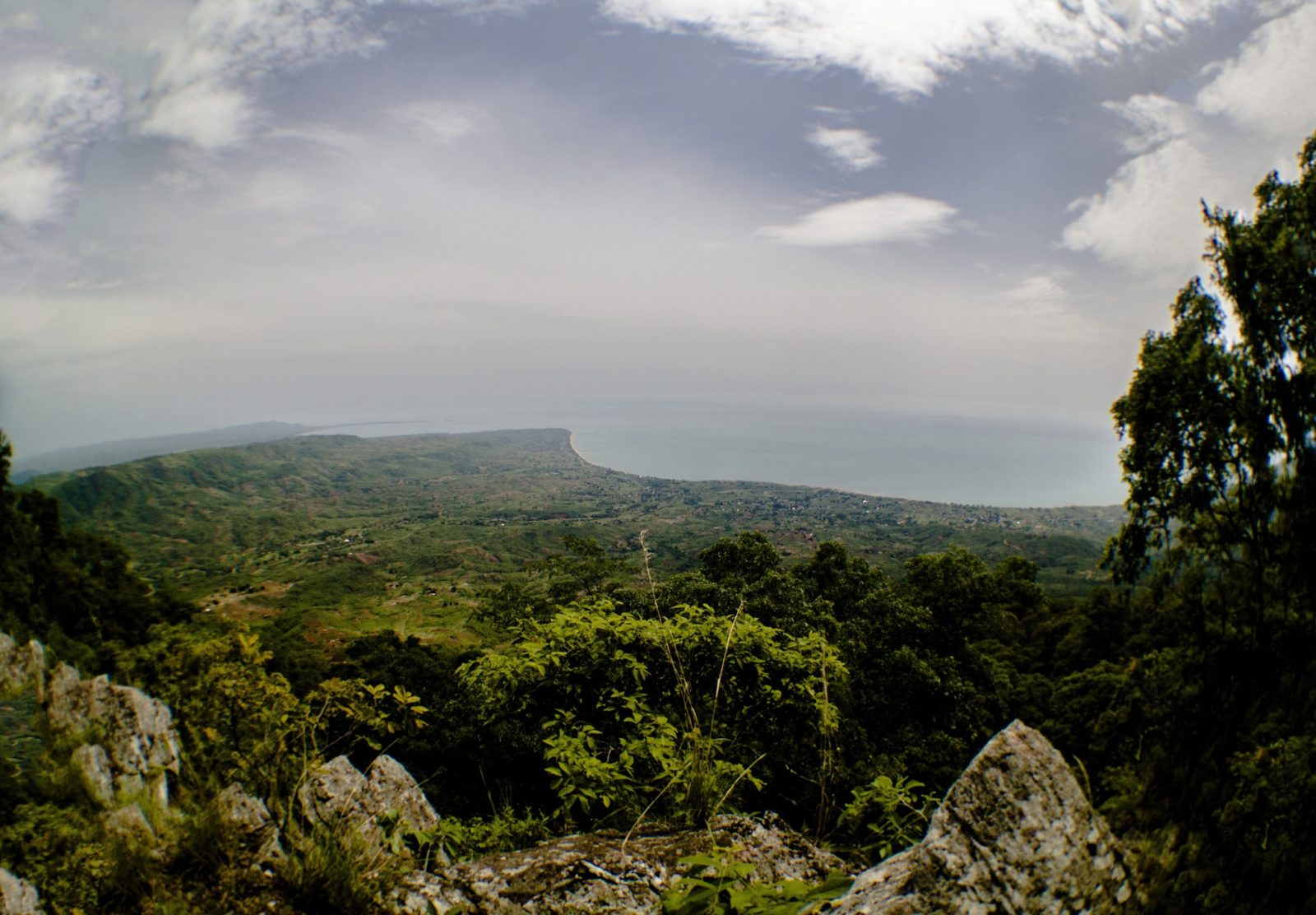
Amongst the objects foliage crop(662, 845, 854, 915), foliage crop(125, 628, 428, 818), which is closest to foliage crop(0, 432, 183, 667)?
foliage crop(125, 628, 428, 818)

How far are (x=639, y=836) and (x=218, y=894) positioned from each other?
1.76m

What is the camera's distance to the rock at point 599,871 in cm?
216

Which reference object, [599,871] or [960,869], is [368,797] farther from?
[960,869]

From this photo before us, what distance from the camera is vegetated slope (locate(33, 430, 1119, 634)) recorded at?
3191 inches

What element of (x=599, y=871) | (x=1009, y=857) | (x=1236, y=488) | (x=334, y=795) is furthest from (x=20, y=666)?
(x=1236, y=488)

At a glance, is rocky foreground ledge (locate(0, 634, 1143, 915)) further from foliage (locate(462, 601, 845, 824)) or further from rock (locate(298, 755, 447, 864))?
foliage (locate(462, 601, 845, 824))

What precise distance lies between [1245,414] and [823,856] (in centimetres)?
682

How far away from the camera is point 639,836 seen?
267 centimetres

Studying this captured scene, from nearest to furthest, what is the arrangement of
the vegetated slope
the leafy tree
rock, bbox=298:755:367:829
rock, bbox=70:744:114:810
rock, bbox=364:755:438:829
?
rock, bbox=298:755:367:829
rock, bbox=70:744:114:810
rock, bbox=364:755:438:829
the leafy tree
the vegetated slope

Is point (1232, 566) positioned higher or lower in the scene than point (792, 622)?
higher

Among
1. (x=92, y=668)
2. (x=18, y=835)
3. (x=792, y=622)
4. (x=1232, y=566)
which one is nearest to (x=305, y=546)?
(x=92, y=668)

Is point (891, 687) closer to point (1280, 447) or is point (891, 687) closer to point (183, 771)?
point (1280, 447)

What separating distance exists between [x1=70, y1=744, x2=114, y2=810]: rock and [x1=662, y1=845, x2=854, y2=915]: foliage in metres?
2.61

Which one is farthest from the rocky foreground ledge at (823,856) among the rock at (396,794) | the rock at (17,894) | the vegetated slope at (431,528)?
the vegetated slope at (431,528)
